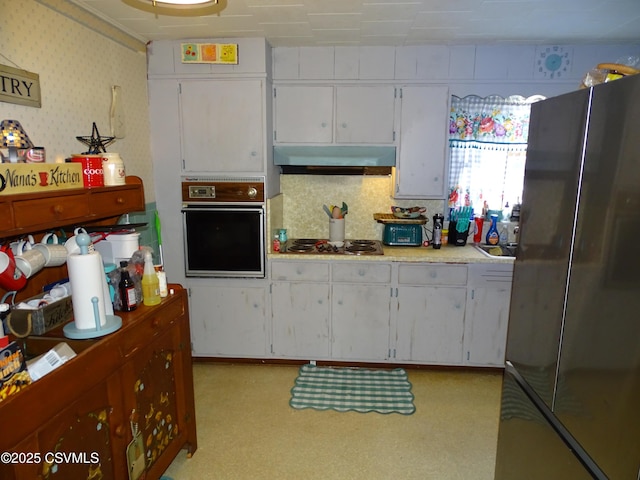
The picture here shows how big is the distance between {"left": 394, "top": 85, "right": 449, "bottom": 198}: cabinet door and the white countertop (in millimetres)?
439

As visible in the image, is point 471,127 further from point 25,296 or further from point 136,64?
point 25,296

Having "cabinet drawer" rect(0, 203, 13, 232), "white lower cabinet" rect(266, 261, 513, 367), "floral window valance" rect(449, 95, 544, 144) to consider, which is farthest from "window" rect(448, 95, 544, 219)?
"cabinet drawer" rect(0, 203, 13, 232)

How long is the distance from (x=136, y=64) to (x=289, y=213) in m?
1.61

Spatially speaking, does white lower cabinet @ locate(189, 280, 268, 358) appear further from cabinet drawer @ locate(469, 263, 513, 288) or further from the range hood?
cabinet drawer @ locate(469, 263, 513, 288)

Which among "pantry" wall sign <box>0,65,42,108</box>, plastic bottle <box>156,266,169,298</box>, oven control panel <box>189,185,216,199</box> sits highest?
"pantry" wall sign <box>0,65,42,108</box>

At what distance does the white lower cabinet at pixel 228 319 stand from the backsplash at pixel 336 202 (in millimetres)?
746

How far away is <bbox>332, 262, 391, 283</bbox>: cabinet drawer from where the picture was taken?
3.18 metres

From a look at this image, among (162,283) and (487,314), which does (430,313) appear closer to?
(487,314)

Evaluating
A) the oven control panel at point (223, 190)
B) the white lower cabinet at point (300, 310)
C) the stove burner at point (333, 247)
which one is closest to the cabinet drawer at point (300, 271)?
the white lower cabinet at point (300, 310)

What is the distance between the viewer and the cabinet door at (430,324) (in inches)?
125

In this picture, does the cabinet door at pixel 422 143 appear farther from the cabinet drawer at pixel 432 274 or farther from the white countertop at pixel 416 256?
the cabinet drawer at pixel 432 274

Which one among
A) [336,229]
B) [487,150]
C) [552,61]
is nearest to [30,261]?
[336,229]

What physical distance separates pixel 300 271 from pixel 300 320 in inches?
15.2

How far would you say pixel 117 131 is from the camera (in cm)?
273
